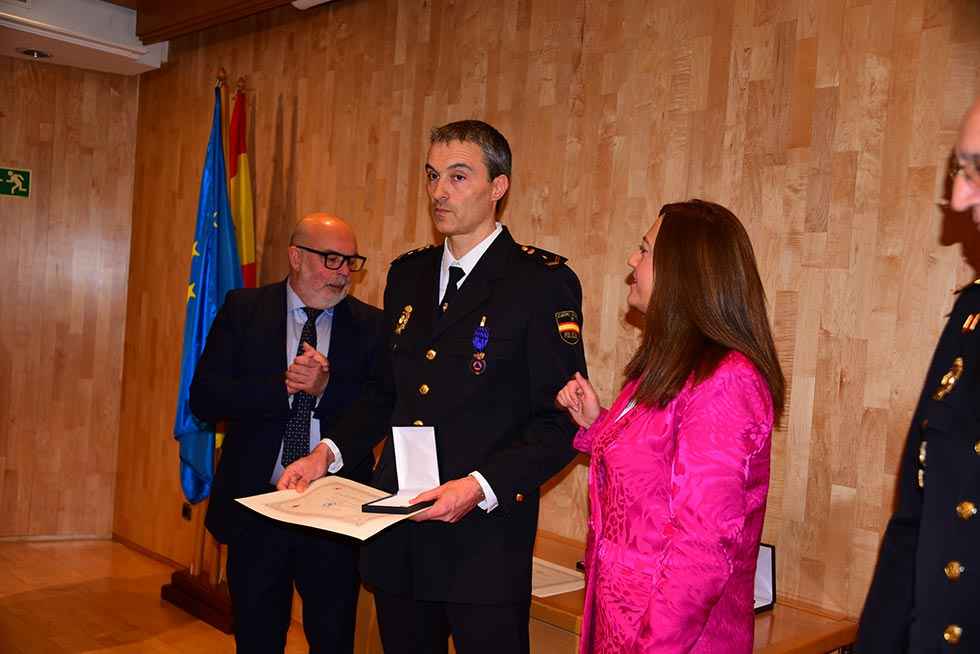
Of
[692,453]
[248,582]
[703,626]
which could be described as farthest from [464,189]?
[248,582]

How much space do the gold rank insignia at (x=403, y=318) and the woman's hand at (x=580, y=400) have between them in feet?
1.72

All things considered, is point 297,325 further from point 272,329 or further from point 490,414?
point 490,414

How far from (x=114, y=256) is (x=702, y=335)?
537 cm

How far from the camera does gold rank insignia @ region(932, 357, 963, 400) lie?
1.45 m

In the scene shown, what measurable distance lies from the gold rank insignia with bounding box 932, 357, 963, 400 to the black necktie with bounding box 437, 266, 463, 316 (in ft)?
4.04

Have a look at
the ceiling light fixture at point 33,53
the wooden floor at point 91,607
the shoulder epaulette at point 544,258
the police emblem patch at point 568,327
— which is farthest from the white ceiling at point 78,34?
the police emblem patch at point 568,327

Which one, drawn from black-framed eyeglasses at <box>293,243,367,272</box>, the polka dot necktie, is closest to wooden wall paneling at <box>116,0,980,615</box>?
black-framed eyeglasses at <box>293,243,367,272</box>

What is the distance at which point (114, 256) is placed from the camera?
6254mm

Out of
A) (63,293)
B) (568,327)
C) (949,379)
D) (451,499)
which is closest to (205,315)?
(63,293)

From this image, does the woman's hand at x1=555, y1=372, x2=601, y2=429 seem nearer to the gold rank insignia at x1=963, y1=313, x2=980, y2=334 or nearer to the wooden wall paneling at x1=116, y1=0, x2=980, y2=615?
the gold rank insignia at x1=963, y1=313, x2=980, y2=334

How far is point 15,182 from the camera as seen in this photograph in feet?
19.4

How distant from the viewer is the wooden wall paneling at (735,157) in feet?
8.90

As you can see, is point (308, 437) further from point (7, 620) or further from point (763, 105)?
point (7, 620)

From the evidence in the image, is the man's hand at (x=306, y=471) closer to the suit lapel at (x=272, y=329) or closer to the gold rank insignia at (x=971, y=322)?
the suit lapel at (x=272, y=329)
